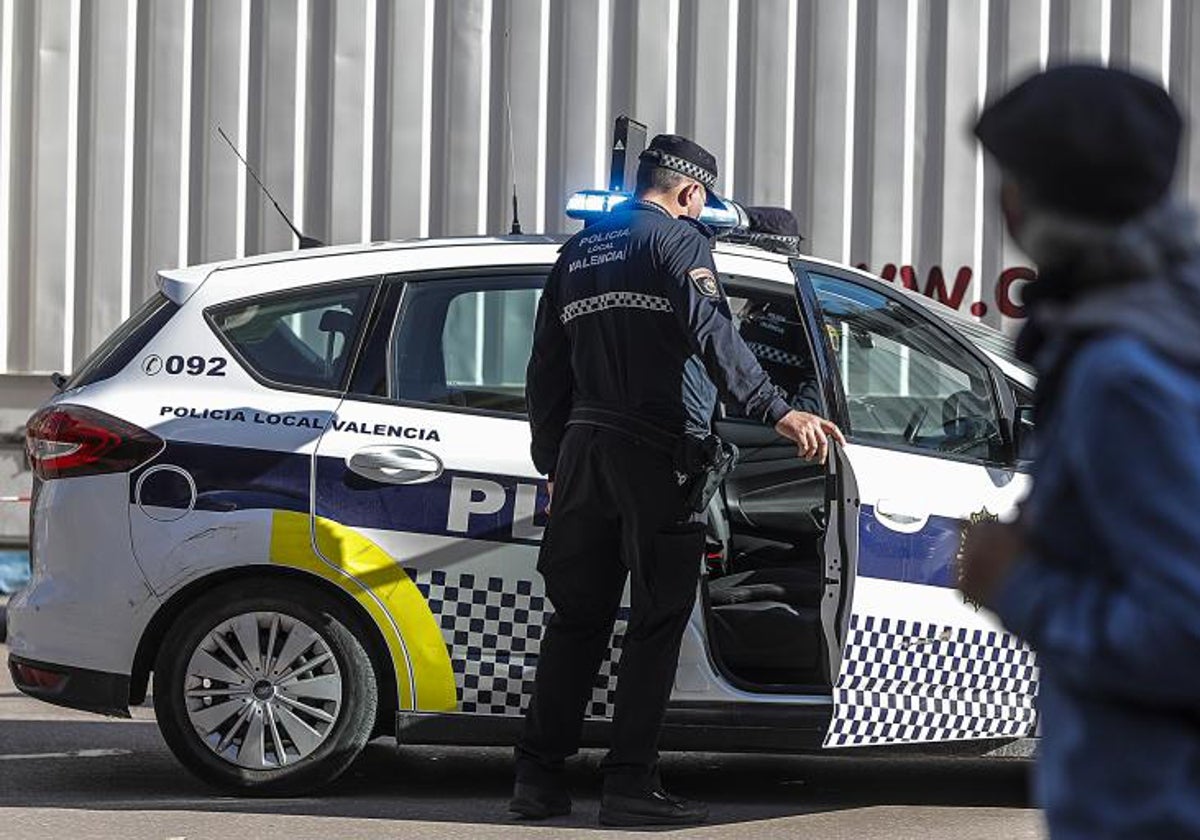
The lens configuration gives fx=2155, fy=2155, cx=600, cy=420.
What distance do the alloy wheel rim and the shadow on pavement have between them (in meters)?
0.22

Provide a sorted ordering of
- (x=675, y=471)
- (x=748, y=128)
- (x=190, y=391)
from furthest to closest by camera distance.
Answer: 1. (x=748, y=128)
2. (x=190, y=391)
3. (x=675, y=471)

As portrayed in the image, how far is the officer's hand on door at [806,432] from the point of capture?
5344 millimetres

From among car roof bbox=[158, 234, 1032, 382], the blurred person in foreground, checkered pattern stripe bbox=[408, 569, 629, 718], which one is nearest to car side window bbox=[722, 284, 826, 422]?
car roof bbox=[158, 234, 1032, 382]

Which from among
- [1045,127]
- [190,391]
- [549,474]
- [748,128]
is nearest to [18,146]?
[748,128]

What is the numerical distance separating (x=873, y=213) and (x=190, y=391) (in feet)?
15.1

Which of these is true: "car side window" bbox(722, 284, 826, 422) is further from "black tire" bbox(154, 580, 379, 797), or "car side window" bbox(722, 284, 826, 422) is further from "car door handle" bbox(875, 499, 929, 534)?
"black tire" bbox(154, 580, 379, 797)

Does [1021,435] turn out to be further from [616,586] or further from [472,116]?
[472,116]

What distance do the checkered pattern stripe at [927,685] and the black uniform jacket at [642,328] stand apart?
72 centimetres

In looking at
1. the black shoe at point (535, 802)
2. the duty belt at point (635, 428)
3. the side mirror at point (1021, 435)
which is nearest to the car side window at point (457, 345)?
the duty belt at point (635, 428)

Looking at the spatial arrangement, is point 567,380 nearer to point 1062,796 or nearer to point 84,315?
point 1062,796

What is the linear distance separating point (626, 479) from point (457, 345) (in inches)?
28.6

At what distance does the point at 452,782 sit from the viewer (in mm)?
6414

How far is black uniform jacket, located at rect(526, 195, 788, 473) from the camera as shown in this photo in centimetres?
545

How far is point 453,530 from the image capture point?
5.74 m
